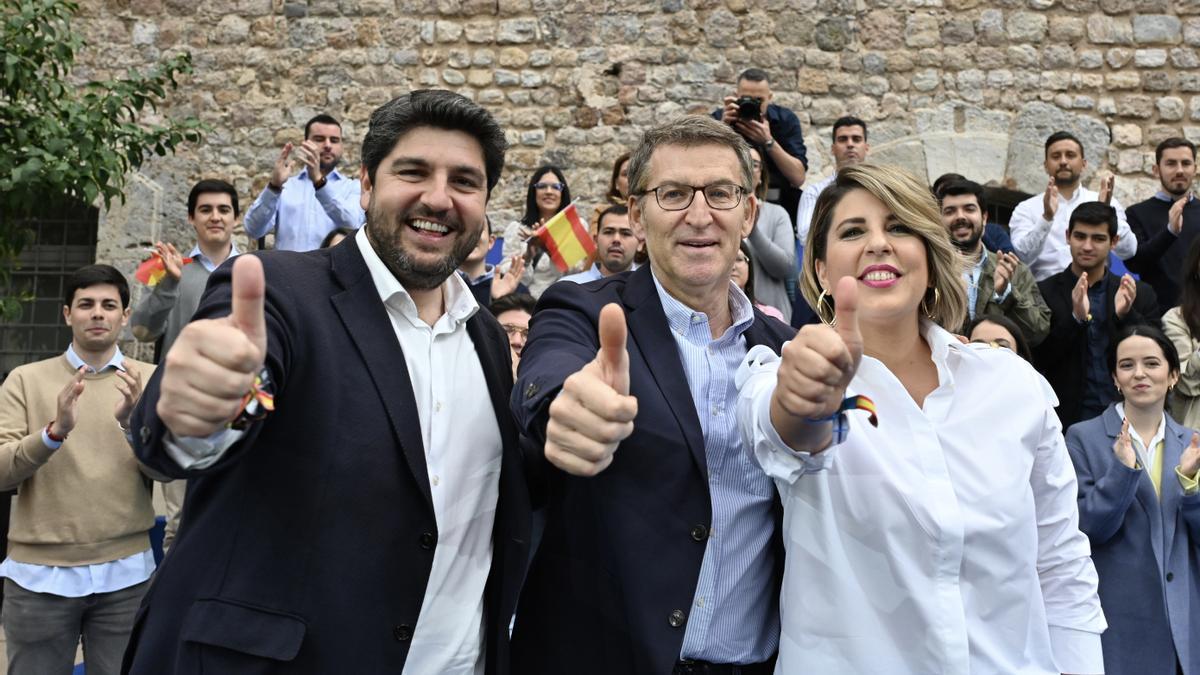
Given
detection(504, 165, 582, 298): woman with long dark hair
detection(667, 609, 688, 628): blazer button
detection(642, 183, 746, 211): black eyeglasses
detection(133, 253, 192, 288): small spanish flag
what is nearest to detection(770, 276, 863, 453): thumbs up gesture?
detection(667, 609, 688, 628): blazer button

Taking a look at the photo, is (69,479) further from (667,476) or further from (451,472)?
(667,476)

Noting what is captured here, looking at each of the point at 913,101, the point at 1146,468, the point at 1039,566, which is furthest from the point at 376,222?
the point at 913,101

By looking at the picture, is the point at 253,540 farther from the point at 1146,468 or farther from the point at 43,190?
the point at 43,190

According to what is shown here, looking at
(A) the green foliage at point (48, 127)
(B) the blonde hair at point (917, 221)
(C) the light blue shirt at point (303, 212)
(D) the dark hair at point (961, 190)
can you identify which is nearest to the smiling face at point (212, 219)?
(A) the green foliage at point (48, 127)

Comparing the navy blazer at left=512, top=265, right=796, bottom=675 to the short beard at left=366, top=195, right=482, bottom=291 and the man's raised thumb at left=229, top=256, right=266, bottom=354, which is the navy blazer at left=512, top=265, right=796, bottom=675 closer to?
the short beard at left=366, top=195, right=482, bottom=291

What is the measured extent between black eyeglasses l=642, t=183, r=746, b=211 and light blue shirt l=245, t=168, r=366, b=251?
14.9ft

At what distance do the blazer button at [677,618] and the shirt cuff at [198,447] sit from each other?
0.87 metres

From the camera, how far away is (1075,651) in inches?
88.3

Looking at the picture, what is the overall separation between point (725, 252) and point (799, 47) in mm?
6302

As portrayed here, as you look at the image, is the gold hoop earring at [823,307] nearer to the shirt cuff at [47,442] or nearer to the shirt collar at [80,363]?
the shirt cuff at [47,442]

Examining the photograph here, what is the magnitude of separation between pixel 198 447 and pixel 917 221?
4.78ft

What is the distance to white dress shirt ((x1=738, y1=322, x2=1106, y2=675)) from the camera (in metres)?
1.95

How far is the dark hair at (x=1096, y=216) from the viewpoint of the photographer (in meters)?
5.80

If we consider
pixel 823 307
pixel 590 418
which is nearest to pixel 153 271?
pixel 823 307
